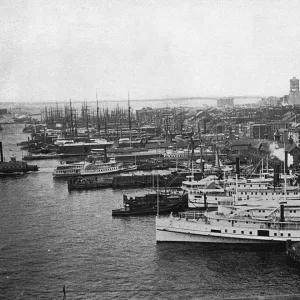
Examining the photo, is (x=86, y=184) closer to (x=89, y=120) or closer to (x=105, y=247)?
(x=105, y=247)

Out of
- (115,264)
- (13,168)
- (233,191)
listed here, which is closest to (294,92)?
(13,168)

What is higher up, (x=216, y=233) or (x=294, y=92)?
(x=294, y=92)

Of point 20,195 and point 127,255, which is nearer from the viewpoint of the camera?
point 127,255

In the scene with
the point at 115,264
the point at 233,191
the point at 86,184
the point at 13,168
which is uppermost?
the point at 233,191

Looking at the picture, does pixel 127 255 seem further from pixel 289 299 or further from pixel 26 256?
pixel 289 299

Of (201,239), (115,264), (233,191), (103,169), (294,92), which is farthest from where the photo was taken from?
(294,92)

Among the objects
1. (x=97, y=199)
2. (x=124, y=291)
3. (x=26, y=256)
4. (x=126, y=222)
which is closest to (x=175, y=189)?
(x=97, y=199)
